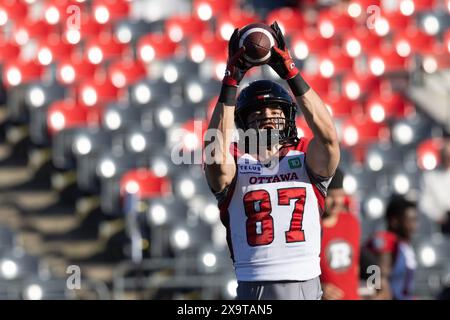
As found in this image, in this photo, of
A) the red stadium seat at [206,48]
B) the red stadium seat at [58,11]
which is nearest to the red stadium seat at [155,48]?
the red stadium seat at [206,48]

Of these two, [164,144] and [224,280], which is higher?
[164,144]

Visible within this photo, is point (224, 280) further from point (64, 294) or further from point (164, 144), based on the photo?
point (164, 144)

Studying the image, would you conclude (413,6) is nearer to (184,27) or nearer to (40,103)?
(184,27)

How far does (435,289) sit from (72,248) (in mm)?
3608

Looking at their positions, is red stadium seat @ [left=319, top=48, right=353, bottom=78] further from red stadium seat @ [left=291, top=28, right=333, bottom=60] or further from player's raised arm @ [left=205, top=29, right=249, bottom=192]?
player's raised arm @ [left=205, top=29, right=249, bottom=192]

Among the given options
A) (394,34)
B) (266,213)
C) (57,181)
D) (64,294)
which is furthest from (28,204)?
(266,213)

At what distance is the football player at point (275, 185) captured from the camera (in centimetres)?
461

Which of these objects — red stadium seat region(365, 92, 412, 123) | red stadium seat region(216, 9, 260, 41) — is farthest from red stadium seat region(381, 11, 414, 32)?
red stadium seat region(365, 92, 412, 123)

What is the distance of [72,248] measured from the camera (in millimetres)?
10875

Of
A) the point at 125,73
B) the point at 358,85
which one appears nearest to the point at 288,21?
the point at 358,85

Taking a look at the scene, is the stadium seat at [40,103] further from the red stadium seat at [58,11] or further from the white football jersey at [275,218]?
the white football jersey at [275,218]

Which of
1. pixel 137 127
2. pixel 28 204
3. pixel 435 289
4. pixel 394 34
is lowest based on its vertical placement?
pixel 435 289

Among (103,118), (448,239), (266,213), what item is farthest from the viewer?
(103,118)
